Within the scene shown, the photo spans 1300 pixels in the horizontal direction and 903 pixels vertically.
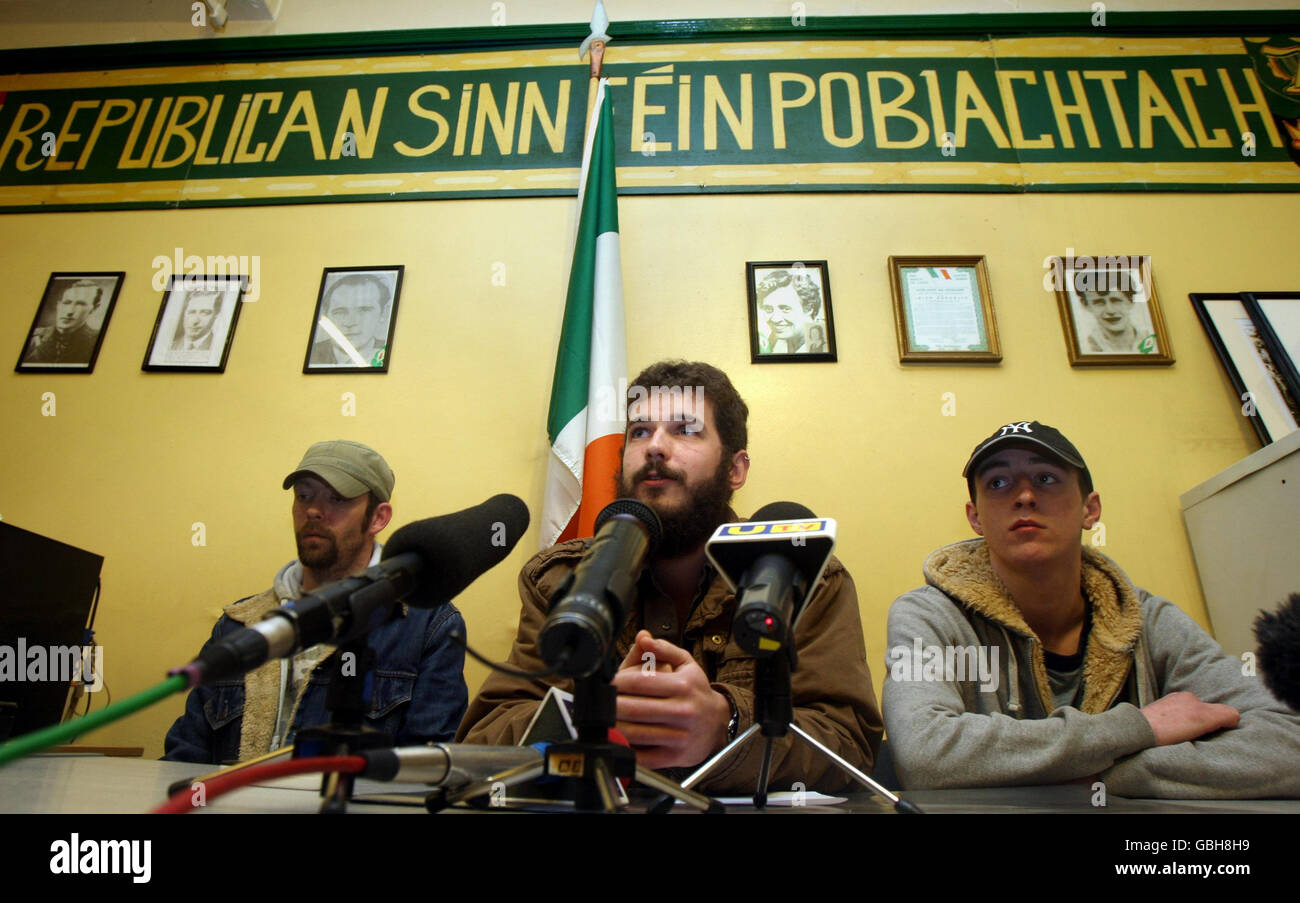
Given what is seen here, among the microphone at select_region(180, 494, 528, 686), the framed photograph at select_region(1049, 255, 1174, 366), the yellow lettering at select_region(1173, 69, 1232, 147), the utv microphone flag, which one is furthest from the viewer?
the yellow lettering at select_region(1173, 69, 1232, 147)

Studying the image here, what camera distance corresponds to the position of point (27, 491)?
2488 mm

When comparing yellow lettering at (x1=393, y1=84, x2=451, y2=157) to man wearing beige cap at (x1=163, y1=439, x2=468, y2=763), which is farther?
yellow lettering at (x1=393, y1=84, x2=451, y2=157)

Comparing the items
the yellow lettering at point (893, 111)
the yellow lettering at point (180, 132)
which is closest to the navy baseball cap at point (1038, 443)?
the yellow lettering at point (893, 111)

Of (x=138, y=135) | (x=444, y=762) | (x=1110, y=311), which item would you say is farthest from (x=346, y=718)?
(x=138, y=135)

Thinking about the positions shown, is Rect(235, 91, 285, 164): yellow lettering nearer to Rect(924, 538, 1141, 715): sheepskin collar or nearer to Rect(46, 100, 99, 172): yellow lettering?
Rect(46, 100, 99, 172): yellow lettering

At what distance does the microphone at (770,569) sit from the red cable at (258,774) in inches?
13.4

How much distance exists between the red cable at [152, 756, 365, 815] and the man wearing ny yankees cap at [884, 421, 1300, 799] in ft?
3.27

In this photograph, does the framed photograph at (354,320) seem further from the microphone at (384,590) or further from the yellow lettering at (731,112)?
the microphone at (384,590)

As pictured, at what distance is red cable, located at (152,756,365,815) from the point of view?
1.53ft

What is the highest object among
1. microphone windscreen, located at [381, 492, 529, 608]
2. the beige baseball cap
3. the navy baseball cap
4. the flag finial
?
the flag finial

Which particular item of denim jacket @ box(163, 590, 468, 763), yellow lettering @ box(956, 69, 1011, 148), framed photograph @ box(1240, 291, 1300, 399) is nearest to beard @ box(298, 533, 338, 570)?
denim jacket @ box(163, 590, 468, 763)

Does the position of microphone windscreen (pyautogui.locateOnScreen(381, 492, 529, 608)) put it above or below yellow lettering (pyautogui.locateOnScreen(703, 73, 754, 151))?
below
